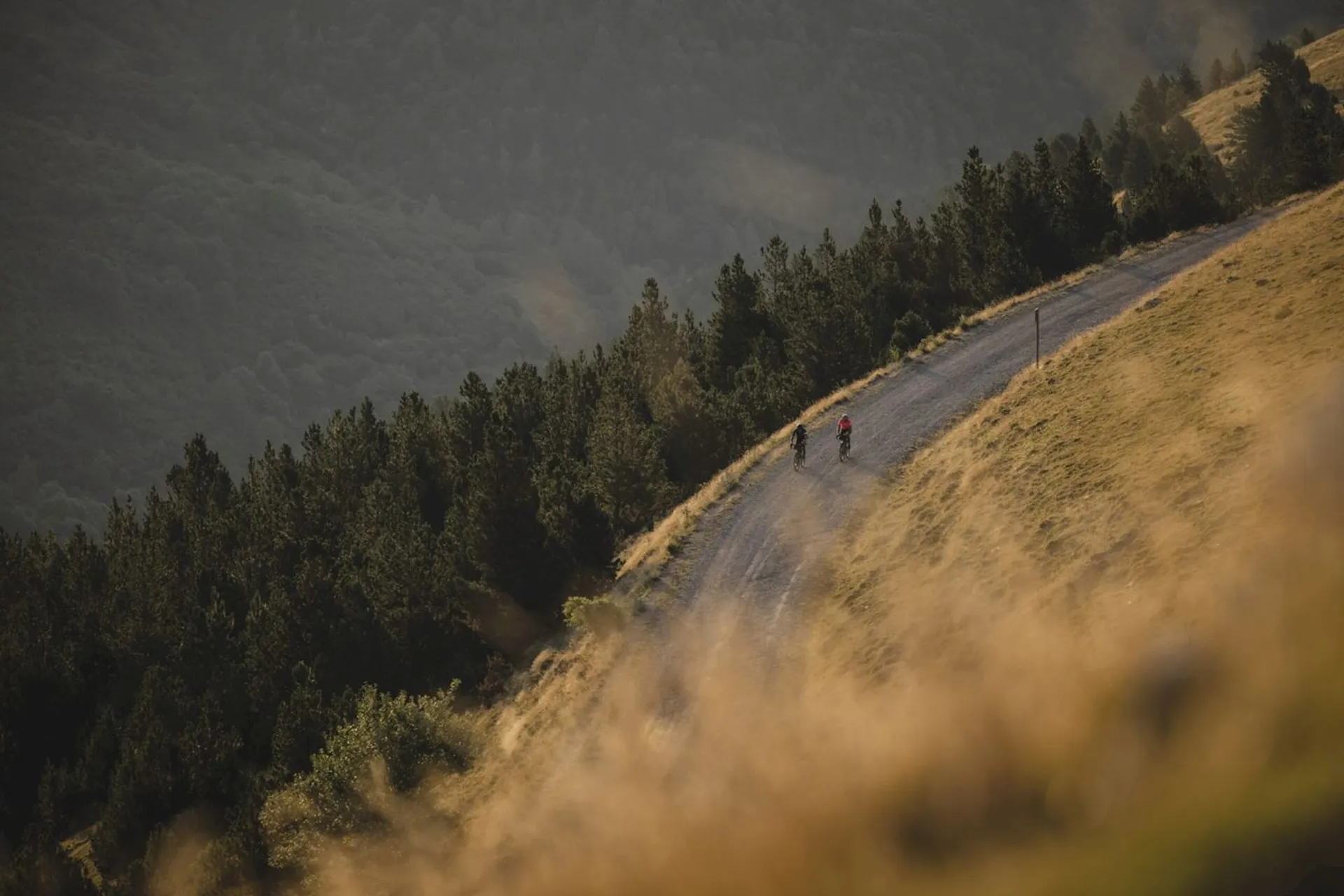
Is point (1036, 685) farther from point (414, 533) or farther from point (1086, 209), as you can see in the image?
point (1086, 209)

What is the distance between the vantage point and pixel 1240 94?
134000mm

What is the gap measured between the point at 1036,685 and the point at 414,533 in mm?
34641

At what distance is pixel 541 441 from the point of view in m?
58.9

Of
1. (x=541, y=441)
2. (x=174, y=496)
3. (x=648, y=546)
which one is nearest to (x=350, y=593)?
(x=648, y=546)

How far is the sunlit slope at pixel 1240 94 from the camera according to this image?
4294 inches

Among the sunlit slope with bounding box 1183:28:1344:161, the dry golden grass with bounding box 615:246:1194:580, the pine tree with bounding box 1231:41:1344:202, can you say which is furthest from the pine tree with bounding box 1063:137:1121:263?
the sunlit slope with bounding box 1183:28:1344:161

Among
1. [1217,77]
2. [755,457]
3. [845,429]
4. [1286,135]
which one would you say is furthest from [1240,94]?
[845,429]

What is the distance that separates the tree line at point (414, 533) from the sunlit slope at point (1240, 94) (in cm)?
2003

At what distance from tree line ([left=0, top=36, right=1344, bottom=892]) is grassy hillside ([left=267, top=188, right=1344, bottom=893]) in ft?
30.2

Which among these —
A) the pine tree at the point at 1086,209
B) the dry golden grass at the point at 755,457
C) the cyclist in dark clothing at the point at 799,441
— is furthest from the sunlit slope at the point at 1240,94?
the cyclist in dark clothing at the point at 799,441

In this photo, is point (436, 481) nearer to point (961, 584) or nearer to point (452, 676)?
point (452, 676)

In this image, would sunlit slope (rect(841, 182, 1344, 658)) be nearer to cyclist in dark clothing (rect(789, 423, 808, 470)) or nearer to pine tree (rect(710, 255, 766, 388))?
cyclist in dark clothing (rect(789, 423, 808, 470))

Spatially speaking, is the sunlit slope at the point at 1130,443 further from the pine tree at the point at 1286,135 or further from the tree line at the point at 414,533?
the pine tree at the point at 1286,135

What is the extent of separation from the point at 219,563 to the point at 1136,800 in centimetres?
6379
